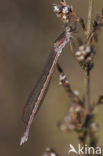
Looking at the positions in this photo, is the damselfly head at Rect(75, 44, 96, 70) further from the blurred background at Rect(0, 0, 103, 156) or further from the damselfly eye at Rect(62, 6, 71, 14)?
the blurred background at Rect(0, 0, 103, 156)

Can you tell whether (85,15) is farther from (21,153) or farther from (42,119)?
(21,153)

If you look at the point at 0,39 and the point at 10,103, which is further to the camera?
the point at 0,39

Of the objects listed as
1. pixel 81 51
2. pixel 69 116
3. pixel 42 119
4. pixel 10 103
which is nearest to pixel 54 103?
pixel 42 119

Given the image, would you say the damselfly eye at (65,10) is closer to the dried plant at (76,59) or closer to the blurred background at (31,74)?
the dried plant at (76,59)

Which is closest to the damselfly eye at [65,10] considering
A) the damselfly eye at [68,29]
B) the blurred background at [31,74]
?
the damselfly eye at [68,29]

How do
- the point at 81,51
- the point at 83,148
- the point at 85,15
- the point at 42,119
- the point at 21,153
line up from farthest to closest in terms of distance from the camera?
the point at 85,15, the point at 42,119, the point at 21,153, the point at 83,148, the point at 81,51

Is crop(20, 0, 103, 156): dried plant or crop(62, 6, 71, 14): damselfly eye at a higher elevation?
crop(62, 6, 71, 14): damselfly eye

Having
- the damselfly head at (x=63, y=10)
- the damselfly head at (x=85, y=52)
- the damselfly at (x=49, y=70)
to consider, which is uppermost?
the damselfly head at (x=63, y=10)

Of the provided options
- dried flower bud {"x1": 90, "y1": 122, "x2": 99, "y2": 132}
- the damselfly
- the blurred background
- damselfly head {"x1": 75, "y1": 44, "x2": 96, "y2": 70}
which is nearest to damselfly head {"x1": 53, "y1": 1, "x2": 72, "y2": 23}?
the damselfly
